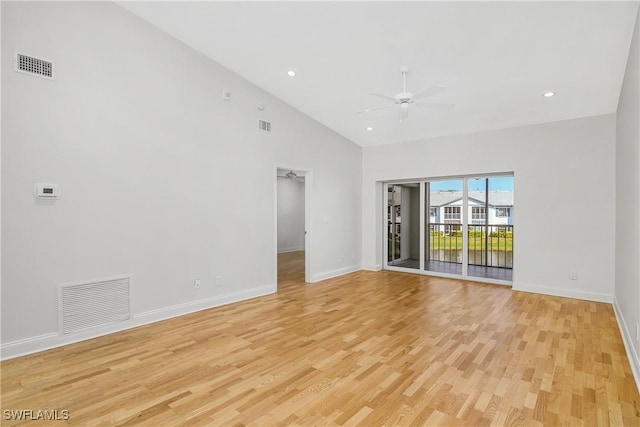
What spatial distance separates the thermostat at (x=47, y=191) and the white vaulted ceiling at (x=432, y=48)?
2210 mm

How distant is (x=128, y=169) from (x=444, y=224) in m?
5.84

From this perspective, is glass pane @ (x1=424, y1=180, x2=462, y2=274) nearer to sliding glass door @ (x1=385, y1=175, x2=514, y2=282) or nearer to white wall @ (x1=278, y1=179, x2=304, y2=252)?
sliding glass door @ (x1=385, y1=175, x2=514, y2=282)

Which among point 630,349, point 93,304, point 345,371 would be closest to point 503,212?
point 630,349

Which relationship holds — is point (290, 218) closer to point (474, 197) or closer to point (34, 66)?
point (474, 197)

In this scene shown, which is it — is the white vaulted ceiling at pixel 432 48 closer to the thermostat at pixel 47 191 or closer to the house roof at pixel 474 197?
the house roof at pixel 474 197

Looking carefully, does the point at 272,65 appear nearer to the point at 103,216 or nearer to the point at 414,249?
the point at 103,216

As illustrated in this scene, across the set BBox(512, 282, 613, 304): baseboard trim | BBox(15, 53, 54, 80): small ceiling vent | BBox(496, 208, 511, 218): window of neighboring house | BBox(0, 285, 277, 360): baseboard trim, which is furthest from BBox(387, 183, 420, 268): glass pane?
BBox(15, 53, 54, 80): small ceiling vent

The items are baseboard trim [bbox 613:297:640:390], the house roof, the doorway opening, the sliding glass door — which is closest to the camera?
baseboard trim [bbox 613:297:640:390]

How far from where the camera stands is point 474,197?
6398 mm

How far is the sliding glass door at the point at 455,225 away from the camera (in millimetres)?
6258

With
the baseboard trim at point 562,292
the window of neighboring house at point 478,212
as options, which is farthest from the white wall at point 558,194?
the window of neighboring house at point 478,212

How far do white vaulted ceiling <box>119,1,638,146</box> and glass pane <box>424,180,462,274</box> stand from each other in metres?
1.77

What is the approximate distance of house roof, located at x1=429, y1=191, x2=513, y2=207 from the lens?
6043mm

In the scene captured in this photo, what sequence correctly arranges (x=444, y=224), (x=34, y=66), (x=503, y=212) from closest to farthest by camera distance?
1. (x=34, y=66)
2. (x=503, y=212)
3. (x=444, y=224)
